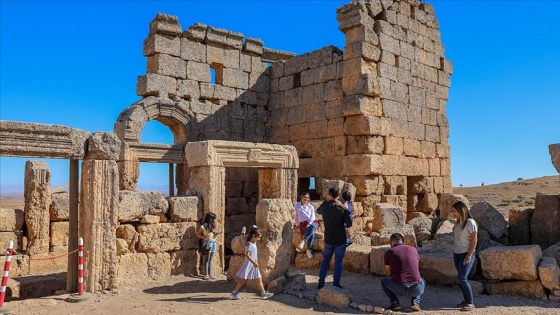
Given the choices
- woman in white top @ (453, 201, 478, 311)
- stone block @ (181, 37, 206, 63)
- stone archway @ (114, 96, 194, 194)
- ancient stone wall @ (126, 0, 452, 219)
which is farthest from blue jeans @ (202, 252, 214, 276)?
stone block @ (181, 37, 206, 63)

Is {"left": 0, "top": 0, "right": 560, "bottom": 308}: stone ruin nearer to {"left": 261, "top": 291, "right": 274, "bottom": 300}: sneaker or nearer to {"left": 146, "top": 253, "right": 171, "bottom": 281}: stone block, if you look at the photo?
{"left": 146, "top": 253, "right": 171, "bottom": 281}: stone block

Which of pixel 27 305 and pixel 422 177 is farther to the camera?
pixel 422 177

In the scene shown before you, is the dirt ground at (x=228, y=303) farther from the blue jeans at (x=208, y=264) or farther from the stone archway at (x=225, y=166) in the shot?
the stone archway at (x=225, y=166)

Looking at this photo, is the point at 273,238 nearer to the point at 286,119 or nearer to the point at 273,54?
the point at 286,119

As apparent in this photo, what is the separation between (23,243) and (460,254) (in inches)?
306

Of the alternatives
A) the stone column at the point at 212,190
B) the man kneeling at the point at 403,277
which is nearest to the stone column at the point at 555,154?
the man kneeling at the point at 403,277

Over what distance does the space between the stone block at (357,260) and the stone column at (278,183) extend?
2.60m

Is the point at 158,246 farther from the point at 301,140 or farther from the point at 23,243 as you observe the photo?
the point at 301,140

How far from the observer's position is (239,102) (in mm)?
15188

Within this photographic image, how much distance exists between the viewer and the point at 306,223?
9.45 m

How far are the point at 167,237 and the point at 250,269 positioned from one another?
2.34 metres

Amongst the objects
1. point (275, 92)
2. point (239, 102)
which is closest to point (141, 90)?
point (239, 102)

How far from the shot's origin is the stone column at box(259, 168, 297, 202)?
11258 millimetres

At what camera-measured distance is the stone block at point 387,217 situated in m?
11.4
